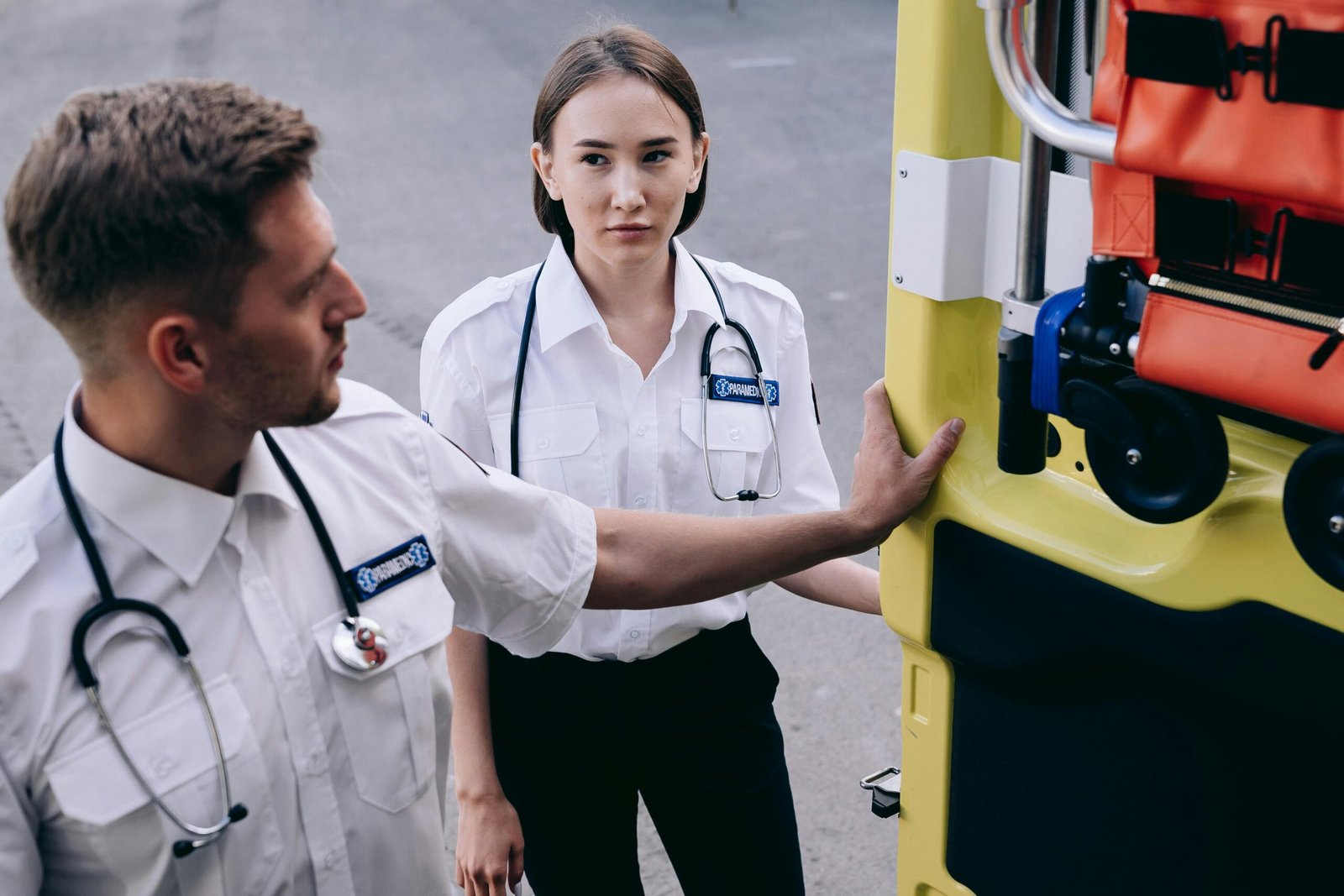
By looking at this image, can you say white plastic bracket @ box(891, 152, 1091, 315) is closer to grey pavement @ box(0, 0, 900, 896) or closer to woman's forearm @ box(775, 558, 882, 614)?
woman's forearm @ box(775, 558, 882, 614)

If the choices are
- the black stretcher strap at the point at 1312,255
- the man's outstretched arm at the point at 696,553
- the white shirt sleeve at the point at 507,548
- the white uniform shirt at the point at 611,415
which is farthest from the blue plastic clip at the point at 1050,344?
the white uniform shirt at the point at 611,415

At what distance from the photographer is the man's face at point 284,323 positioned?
4.86 ft

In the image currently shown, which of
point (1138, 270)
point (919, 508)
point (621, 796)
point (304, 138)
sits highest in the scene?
point (304, 138)

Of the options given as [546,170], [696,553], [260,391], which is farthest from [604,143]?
[260,391]

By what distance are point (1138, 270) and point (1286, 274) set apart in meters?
0.17

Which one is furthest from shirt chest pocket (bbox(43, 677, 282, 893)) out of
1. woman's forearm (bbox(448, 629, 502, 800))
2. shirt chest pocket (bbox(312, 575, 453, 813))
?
woman's forearm (bbox(448, 629, 502, 800))

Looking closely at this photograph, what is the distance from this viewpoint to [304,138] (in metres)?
1.49

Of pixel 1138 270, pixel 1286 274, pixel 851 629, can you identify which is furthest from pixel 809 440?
pixel 851 629

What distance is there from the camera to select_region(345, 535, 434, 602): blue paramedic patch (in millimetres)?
1668

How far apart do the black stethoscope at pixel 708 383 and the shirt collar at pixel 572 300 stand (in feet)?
0.05

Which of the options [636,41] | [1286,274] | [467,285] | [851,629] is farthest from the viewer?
[467,285]

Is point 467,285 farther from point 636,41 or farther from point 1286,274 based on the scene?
point 1286,274

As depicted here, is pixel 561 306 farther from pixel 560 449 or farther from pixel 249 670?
pixel 249 670

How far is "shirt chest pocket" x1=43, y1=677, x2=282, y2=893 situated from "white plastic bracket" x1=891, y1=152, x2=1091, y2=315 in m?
0.89
